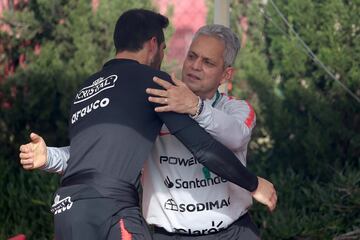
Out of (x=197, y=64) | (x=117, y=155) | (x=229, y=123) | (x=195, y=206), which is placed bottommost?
(x=195, y=206)

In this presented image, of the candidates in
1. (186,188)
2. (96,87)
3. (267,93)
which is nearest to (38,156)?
(96,87)

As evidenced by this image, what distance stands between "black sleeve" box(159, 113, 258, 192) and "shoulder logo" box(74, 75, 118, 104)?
11.7 inches

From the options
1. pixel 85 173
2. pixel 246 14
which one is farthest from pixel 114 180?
pixel 246 14

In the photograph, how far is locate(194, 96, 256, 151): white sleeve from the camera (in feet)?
13.5

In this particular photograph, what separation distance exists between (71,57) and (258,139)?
68.3 inches

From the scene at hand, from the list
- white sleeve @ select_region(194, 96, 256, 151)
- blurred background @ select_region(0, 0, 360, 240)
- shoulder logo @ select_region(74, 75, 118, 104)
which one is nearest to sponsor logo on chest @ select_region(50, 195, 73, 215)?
shoulder logo @ select_region(74, 75, 118, 104)

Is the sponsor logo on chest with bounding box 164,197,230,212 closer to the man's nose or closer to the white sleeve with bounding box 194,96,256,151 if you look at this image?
the white sleeve with bounding box 194,96,256,151

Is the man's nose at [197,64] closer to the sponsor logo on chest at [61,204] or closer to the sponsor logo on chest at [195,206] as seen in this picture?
the sponsor logo on chest at [195,206]

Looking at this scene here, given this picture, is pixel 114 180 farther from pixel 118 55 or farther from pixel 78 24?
pixel 78 24

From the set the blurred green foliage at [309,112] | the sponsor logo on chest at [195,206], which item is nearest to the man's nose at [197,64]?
the sponsor logo on chest at [195,206]

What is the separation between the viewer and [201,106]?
4074 mm

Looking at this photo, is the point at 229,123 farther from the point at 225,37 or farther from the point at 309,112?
the point at 309,112

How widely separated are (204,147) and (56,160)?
Result: 2.37ft

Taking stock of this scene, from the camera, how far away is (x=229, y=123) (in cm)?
417
